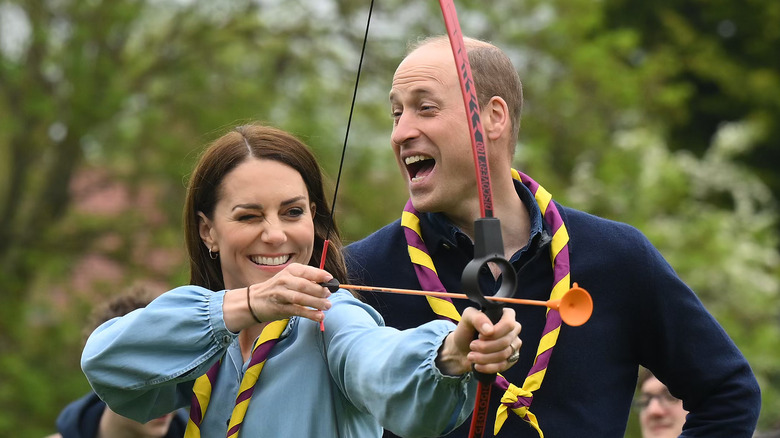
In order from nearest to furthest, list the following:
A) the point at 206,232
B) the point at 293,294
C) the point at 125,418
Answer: the point at 293,294 < the point at 206,232 < the point at 125,418

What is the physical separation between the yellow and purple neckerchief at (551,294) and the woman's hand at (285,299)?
3.35 ft

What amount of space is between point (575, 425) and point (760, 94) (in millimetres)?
20693

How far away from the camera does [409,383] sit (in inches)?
110

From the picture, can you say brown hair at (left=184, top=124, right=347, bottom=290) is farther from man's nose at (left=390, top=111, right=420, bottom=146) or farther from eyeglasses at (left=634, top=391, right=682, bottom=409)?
eyeglasses at (left=634, top=391, right=682, bottom=409)

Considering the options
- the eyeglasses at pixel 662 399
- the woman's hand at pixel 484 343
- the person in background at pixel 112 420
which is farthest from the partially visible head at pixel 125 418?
the woman's hand at pixel 484 343

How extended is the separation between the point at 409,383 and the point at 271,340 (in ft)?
2.25

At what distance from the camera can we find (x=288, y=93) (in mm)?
15617

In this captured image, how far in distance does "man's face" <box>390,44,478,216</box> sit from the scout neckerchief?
0.92 metres

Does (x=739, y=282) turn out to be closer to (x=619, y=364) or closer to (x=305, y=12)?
(x=305, y=12)

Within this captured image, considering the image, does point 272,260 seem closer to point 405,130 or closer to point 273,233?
point 273,233

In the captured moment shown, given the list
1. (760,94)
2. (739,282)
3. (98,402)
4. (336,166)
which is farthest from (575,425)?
(760,94)

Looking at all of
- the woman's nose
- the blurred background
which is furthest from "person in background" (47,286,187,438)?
the blurred background

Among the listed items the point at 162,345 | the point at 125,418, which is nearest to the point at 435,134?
the point at 162,345

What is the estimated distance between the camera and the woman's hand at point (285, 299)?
2.96 metres
